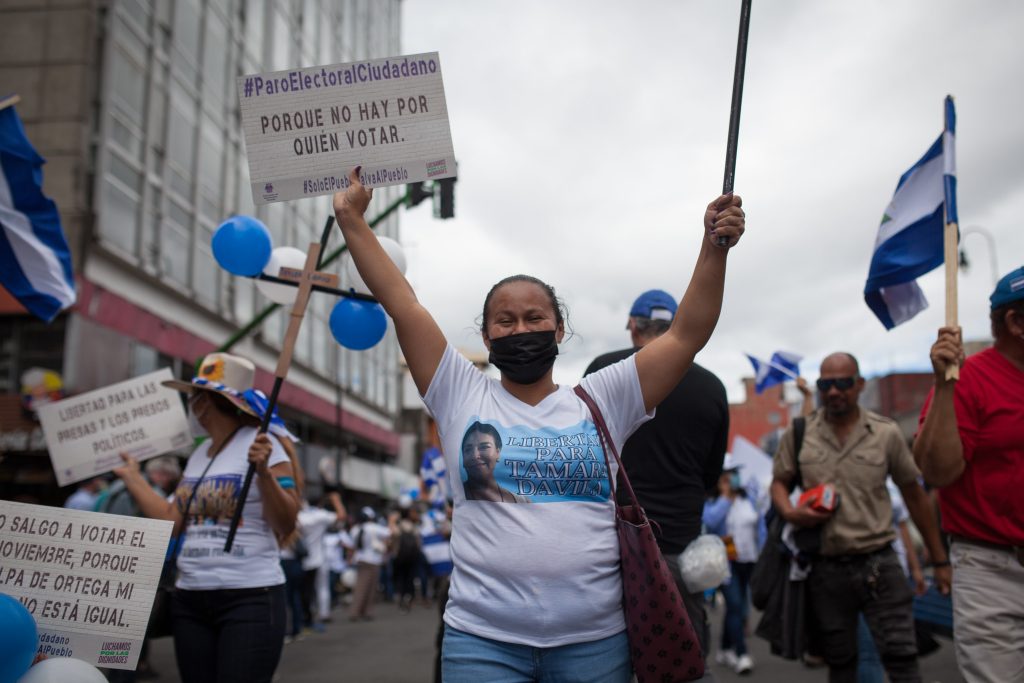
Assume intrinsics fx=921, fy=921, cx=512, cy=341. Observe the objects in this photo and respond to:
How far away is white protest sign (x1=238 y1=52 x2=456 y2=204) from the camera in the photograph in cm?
335

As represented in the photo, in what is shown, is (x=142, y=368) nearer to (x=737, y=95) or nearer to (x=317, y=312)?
(x=317, y=312)

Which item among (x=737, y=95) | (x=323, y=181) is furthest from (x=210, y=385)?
(x=737, y=95)

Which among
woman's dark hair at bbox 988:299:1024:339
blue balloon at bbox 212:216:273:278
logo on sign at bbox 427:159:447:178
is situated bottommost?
woman's dark hair at bbox 988:299:1024:339

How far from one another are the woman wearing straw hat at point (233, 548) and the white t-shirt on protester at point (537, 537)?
5.23 ft

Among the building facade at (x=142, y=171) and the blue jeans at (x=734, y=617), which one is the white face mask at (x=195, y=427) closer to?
the blue jeans at (x=734, y=617)

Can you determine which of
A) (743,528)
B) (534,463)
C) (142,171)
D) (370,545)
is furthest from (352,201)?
(142,171)

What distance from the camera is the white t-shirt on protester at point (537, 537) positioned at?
2.49m

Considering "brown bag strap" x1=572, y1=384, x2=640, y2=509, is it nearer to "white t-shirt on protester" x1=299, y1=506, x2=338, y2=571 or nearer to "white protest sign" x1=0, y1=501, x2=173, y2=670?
"white protest sign" x1=0, y1=501, x2=173, y2=670

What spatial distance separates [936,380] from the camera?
3.35 m

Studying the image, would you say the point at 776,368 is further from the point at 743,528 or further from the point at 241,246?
the point at 241,246

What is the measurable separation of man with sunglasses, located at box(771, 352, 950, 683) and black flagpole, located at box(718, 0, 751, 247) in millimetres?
2646

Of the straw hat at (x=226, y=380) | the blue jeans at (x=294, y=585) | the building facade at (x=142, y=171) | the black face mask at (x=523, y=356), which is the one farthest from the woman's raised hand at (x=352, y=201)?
the building facade at (x=142, y=171)

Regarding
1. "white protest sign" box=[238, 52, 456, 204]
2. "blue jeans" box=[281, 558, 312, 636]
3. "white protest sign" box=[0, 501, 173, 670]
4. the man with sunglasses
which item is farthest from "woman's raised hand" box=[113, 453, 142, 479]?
"blue jeans" box=[281, 558, 312, 636]

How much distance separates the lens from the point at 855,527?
191 inches
